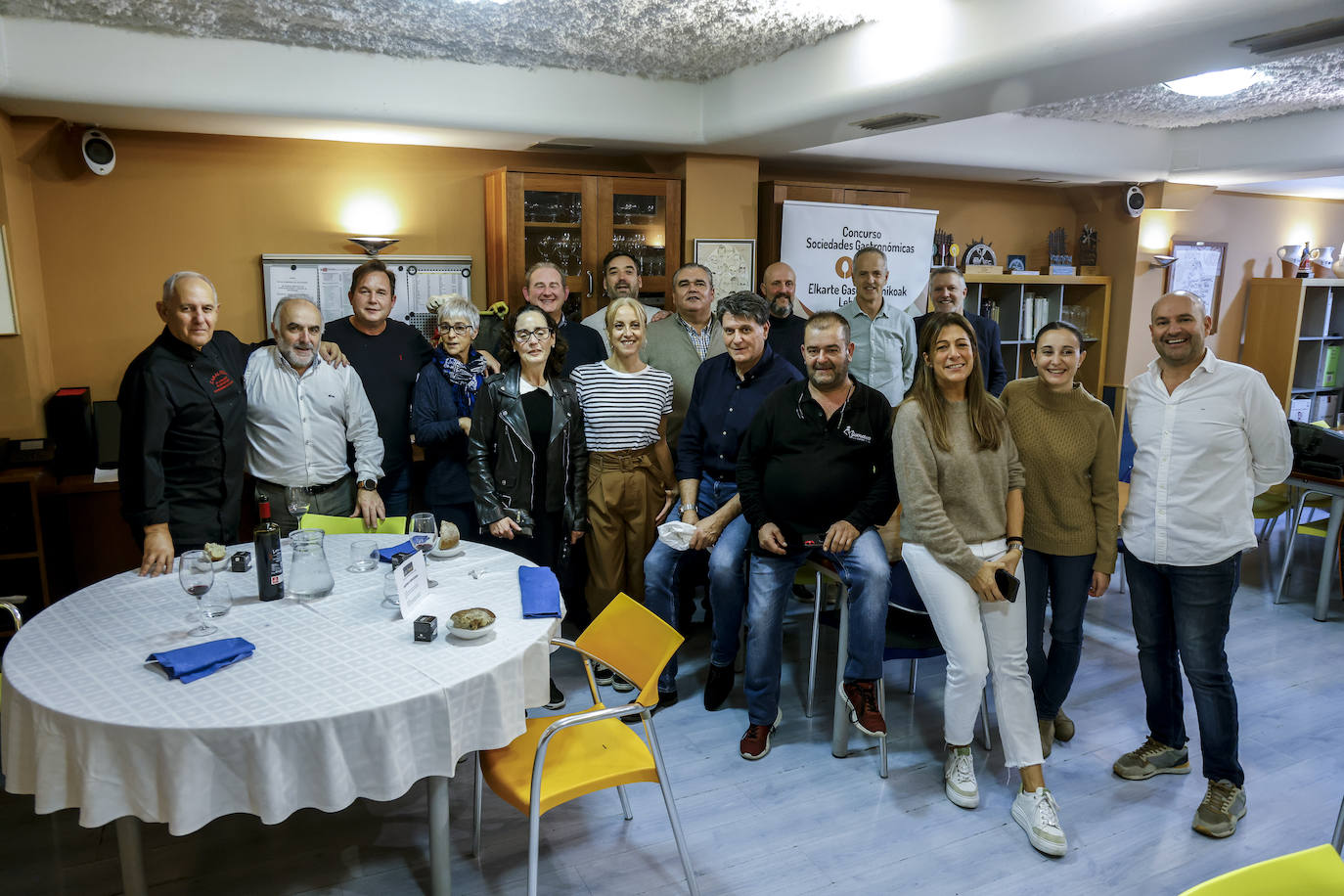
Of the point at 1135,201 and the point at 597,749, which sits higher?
the point at 1135,201

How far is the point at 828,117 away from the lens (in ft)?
13.4

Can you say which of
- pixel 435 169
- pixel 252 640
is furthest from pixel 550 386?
pixel 435 169

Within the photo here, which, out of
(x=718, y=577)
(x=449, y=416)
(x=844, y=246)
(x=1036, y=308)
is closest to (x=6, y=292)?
(x=449, y=416)

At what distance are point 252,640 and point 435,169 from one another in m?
3.66

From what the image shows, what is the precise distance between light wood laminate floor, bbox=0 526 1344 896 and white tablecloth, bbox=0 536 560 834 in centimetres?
69

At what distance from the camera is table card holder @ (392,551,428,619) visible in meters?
2.30

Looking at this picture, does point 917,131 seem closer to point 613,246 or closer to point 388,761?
point 613,246

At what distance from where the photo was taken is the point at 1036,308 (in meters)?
7.11

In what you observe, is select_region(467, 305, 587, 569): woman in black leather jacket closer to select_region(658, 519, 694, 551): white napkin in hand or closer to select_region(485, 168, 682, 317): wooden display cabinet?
select_region(658, 519, 694, 551): white napkin in hand

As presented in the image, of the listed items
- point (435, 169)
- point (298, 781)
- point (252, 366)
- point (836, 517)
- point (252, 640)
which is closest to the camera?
point (298, 781)

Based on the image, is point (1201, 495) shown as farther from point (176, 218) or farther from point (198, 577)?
point (176, 218)

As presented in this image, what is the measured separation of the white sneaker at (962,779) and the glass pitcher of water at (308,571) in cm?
211

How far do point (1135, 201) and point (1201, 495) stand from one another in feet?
17.5

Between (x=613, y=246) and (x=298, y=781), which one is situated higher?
(x=613, y=246)
